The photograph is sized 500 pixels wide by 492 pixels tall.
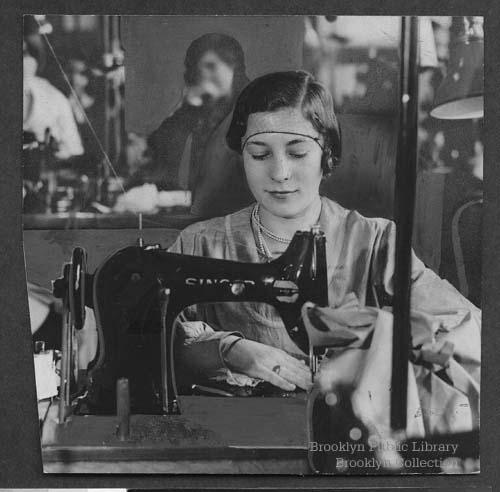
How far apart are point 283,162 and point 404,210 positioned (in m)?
0.28

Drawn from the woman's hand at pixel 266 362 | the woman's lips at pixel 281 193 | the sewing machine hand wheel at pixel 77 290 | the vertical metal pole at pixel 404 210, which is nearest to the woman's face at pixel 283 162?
the woman's lips at pixel 281 193

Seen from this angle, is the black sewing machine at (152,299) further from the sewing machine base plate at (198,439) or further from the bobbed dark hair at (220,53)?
the bobbed dark hair at (220,53)

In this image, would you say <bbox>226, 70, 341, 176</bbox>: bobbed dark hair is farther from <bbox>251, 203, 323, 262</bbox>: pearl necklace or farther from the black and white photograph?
<bbox>251, 203, 323, 262</bbox>: pearl necklace

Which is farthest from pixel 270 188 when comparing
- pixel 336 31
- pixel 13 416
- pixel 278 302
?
pixel 13 416

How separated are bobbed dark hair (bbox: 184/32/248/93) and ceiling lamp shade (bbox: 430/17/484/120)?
1.38 ft

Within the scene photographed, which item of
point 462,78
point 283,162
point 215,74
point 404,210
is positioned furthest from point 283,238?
point 462,78

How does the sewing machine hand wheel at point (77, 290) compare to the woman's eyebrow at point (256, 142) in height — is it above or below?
below

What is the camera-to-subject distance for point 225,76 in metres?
1.49

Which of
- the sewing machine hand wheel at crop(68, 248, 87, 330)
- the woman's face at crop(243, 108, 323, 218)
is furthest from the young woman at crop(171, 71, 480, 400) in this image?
the sewing machine hand wheel at crop(68, 248, 87, 330)

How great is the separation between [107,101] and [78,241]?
31 centimetres

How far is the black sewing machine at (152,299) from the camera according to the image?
56.7 inches

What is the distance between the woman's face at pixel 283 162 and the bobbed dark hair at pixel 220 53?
92 millimetres

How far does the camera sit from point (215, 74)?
149 cm

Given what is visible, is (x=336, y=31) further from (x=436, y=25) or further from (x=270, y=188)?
(x=270, y=188)
